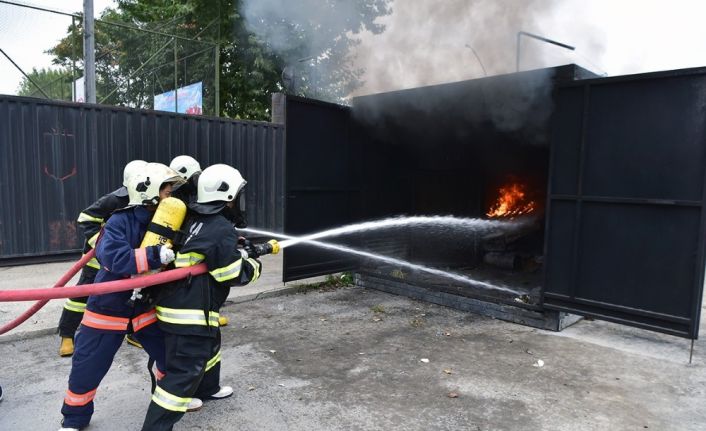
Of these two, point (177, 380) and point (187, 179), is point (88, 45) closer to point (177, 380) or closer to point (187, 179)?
point (187, 179)

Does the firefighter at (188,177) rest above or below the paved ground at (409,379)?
above

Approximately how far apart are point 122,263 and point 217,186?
2.38 feet

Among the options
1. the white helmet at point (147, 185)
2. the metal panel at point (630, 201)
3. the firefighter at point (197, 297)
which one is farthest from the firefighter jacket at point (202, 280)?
the metal panel at point (630, 201)

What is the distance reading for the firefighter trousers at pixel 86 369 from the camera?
2.93 m

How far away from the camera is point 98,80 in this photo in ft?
51.6

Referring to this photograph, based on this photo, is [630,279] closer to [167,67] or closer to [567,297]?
[567,297]

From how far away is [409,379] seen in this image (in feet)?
12.9

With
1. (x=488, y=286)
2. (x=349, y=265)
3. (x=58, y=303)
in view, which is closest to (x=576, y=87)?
(x=488, y=286)

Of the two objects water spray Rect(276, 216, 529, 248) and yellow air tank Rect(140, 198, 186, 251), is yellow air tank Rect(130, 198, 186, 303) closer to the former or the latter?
yellow air tank Rect(140, 198, 186, 251)

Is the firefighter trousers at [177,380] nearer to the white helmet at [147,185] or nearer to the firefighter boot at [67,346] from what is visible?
the white helmet at [147,185]

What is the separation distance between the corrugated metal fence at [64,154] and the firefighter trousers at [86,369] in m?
5.35

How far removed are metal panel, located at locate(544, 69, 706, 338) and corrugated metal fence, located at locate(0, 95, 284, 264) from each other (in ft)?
21.2

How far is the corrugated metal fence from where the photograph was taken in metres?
7.05

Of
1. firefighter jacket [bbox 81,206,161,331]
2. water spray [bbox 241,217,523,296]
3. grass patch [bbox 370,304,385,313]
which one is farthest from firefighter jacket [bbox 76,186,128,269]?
grass patch [bbox 370,304,385,313]
